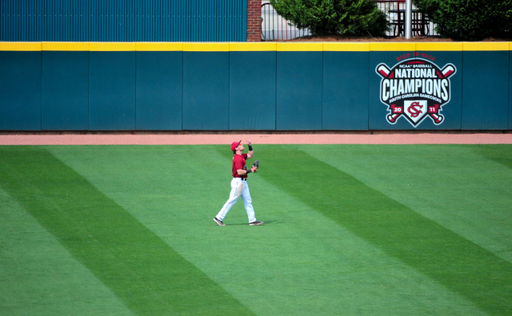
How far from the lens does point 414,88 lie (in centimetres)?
2064

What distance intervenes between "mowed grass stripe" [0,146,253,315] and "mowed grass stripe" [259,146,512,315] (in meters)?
2.92

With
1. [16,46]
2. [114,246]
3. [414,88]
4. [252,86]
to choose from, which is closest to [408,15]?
[414,88]

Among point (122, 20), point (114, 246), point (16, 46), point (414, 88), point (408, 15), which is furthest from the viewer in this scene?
point (122, 20)

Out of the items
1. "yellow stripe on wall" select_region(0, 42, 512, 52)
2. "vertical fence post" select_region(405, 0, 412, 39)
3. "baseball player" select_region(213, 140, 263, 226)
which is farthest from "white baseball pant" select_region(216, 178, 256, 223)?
"vertical fence post" select_region(405, 0, 412, 39)

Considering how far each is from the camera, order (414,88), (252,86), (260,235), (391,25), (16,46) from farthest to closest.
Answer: (391,25)
(414,88)
(252,86)
(16,46)
(260,235)

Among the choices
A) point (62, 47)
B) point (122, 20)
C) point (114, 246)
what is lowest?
point (114, 246)

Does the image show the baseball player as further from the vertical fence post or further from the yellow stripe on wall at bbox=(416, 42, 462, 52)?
the vertical fence post

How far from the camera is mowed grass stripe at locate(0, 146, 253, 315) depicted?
8156mm

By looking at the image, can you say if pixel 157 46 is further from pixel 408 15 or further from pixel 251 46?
pixel 408 15

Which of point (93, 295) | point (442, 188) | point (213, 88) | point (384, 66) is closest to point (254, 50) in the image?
point (213, 88)

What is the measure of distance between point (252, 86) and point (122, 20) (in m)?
7.13

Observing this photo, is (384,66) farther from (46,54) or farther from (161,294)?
(161,294)

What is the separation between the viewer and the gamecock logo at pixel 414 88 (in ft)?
67.5

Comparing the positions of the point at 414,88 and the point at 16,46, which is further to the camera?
the point at 414,88
